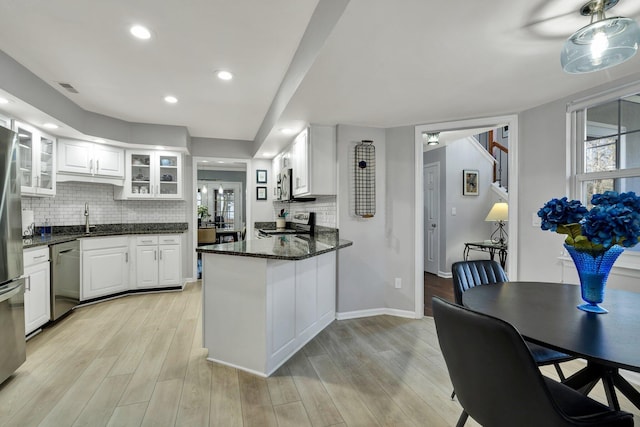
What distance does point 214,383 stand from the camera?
211 cm

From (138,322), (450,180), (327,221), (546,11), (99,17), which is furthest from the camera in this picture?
(450,180)

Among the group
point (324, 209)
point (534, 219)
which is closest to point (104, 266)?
point (324, 209)

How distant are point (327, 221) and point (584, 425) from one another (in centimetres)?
288

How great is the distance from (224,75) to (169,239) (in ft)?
8.85

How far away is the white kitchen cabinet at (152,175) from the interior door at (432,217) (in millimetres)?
4256

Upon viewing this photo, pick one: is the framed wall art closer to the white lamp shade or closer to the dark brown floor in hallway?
the white lamp shade

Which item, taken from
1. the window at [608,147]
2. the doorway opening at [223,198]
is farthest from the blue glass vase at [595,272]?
the doorway opening at [223,198]

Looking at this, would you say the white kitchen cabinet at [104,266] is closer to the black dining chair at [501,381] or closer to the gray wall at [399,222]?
the gray wall at [399,222]

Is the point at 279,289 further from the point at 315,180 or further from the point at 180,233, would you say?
the point at 180,233

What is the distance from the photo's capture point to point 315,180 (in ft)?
11.0

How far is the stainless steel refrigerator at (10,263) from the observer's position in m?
2.03

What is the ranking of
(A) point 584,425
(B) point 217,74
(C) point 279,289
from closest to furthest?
(A) point 584,425
(C) point 279,289
(B) point 217,74

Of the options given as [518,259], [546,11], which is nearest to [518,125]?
[518,259]

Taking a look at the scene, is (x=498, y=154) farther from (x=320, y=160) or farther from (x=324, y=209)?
(x=320, y=160)
